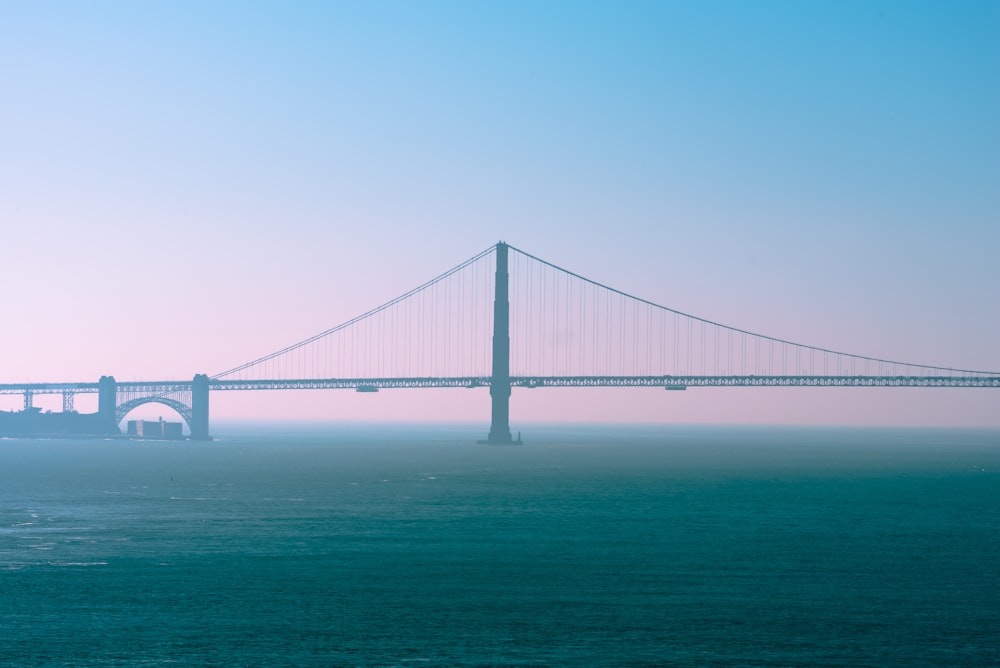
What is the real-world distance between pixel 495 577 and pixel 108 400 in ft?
489

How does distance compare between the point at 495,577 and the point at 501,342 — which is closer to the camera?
the point at 495,577

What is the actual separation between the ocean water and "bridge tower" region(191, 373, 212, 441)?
279 feet

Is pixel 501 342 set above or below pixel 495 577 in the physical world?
above

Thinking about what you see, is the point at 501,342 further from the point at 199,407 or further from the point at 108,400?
the point at 108,400

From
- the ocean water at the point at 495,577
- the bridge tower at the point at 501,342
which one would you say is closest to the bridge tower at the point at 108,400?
the bridge tower at the point at 501,342

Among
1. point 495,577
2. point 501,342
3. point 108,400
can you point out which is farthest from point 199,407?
point 495,577

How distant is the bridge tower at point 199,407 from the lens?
160250 mm

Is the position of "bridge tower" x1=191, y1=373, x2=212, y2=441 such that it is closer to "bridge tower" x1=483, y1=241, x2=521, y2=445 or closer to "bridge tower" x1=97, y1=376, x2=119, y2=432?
"bridge tower" x1=97, y1=376, x2=119, y2=432

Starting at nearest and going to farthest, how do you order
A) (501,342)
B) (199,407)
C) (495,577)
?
(495,577) → (501,342) → (199,407)

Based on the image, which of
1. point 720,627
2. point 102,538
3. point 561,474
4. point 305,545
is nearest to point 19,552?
point 102,538

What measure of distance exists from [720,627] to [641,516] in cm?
2875

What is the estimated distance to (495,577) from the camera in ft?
123

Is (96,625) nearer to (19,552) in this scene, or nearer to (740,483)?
(19,552)

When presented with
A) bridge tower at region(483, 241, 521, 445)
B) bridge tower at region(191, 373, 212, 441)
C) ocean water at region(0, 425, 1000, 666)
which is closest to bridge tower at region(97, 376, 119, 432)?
bridge tower at region(191, 373, 212, 441)
